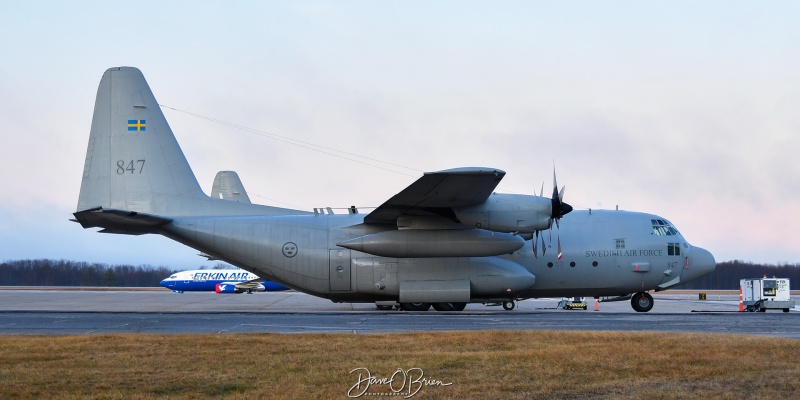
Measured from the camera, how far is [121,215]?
96.8 feet

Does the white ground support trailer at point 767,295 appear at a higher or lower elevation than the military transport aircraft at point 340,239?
lower

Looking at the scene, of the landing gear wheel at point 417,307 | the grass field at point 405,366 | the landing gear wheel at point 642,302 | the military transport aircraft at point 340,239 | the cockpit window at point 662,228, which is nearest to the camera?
the grass field at point 405,366

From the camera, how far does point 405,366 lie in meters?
13.0

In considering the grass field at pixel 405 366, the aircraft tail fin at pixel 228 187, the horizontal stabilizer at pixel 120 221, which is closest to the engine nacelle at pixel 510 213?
the grass field at pixel 405 366

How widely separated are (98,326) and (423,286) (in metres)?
12.3

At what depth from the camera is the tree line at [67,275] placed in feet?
460

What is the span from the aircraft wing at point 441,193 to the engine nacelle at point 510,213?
1.49 ft

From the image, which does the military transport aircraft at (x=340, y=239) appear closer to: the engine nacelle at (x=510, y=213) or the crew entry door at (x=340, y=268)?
the crew entry door at (x=340, y=268)

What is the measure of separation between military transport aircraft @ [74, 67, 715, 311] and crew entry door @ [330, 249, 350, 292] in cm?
4

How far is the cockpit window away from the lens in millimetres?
32906

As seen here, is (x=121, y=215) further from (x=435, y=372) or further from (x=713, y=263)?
(x=713, y=263)

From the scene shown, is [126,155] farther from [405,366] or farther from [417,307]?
[405,366]

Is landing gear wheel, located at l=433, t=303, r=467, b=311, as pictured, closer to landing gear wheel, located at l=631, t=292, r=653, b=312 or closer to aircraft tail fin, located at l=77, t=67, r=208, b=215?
landing gear wheel, located at l=631, t=292, r=653, b=312

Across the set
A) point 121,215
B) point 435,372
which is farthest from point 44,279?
point 435,372
